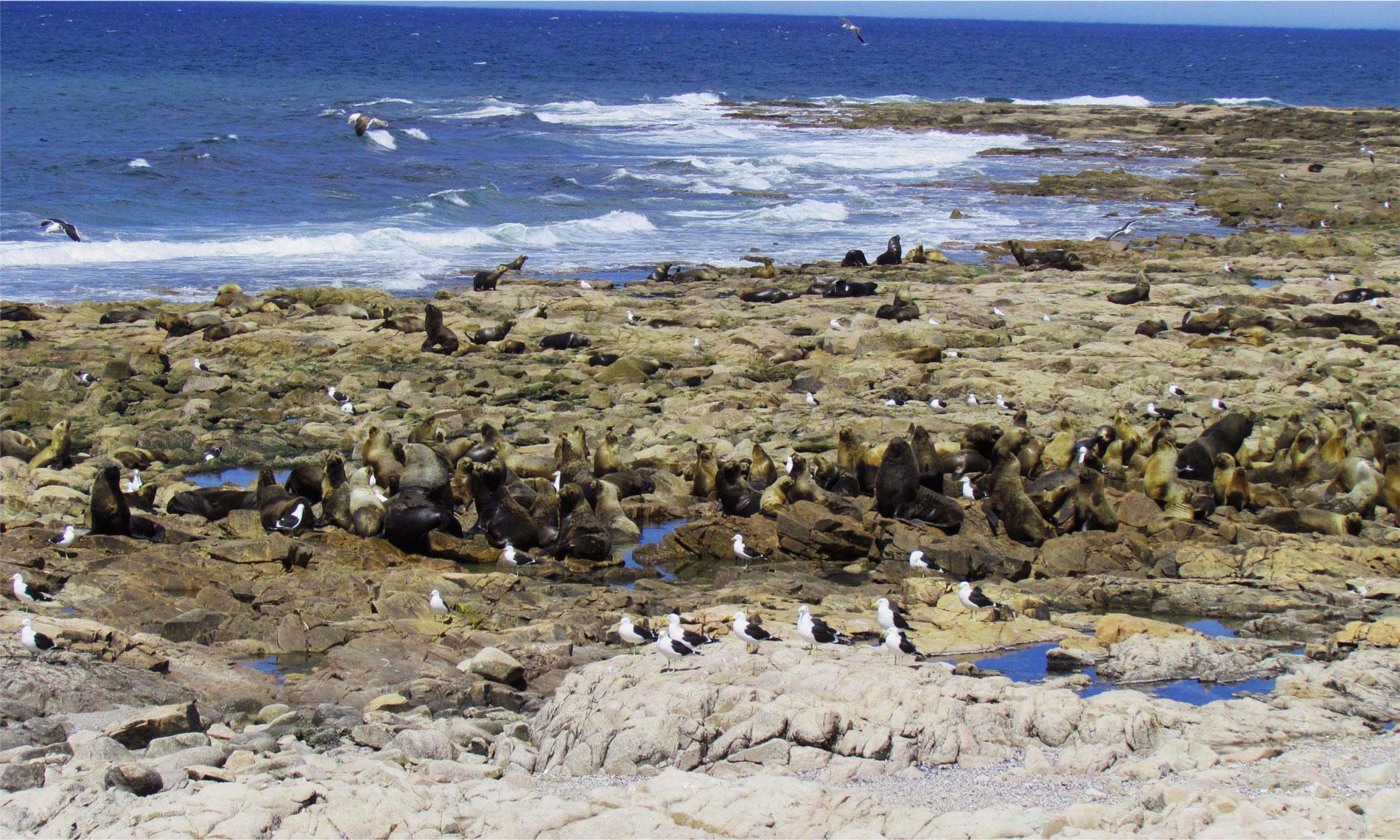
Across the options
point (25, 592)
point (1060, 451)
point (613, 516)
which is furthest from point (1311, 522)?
point (25, 592)

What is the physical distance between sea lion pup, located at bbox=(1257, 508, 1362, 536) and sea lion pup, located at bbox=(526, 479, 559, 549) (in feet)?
21.8

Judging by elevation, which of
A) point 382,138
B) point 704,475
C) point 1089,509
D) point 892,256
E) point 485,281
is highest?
point 382,138

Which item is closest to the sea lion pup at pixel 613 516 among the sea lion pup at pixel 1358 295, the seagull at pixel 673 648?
the seagull at pixel 673 648

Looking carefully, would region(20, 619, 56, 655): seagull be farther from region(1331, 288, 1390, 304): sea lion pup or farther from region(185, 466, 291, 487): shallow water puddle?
region(1331, 288, 1390, 304): sea lion pup

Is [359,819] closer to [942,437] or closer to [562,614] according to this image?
[562,614]

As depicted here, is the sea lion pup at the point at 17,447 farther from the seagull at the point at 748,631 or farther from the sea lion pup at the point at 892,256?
the sea lion pup at the point at 892,256

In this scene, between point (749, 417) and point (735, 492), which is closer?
point (735, 492)

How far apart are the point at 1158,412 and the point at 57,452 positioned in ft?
41.5

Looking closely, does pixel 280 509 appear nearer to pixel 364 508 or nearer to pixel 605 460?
pixel 364 508

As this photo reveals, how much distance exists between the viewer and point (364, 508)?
1185cm

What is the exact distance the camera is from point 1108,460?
13.6 m

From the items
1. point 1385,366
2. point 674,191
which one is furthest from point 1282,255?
point 674,191

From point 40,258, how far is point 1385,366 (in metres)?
24.6

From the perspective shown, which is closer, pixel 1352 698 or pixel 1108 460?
pixel 1352 698
